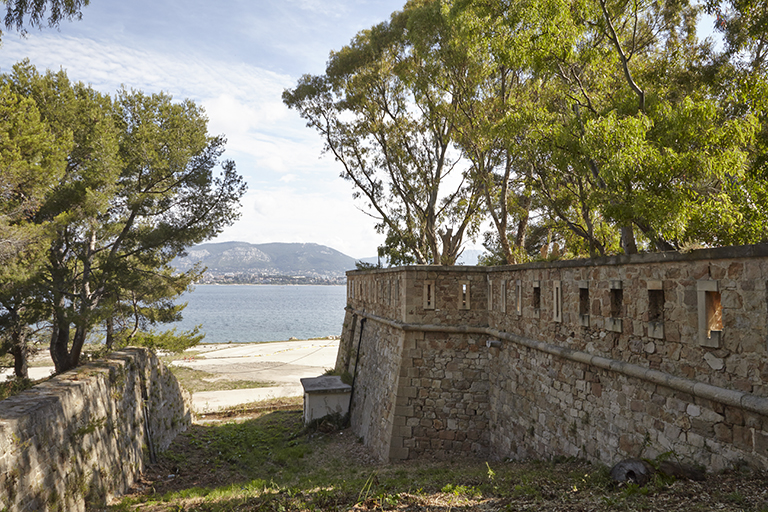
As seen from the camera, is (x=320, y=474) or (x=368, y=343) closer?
Answer: (x=320, y=474)

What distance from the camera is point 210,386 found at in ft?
86.6

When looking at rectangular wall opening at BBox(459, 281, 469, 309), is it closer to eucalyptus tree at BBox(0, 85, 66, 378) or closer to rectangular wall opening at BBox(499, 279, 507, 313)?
rectangular wall opening at BBox(499, 279, 507, 313)

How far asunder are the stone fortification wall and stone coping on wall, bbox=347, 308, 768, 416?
24mm

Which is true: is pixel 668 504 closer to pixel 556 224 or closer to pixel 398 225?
pixel 556 224

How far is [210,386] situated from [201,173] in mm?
14031

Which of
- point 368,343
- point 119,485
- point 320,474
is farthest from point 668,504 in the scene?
point 368,343

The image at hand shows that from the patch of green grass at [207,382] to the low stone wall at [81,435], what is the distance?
1235 centimetres

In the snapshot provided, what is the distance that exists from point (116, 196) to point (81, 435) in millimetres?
10657

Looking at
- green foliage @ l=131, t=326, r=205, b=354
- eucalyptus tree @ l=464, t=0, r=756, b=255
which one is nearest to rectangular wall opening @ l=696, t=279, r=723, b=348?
eucalyptus tree @ l=464, t=0, r=756, b=255

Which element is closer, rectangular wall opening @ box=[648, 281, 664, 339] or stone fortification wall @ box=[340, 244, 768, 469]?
stone fortification wall @ box=[340, 244, 768, 469]

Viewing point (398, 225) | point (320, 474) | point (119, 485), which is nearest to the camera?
point (119, 485)

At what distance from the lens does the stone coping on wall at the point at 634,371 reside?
5750mm

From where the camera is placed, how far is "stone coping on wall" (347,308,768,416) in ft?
18.9

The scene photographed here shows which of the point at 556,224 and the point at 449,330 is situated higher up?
the point at 556,224
